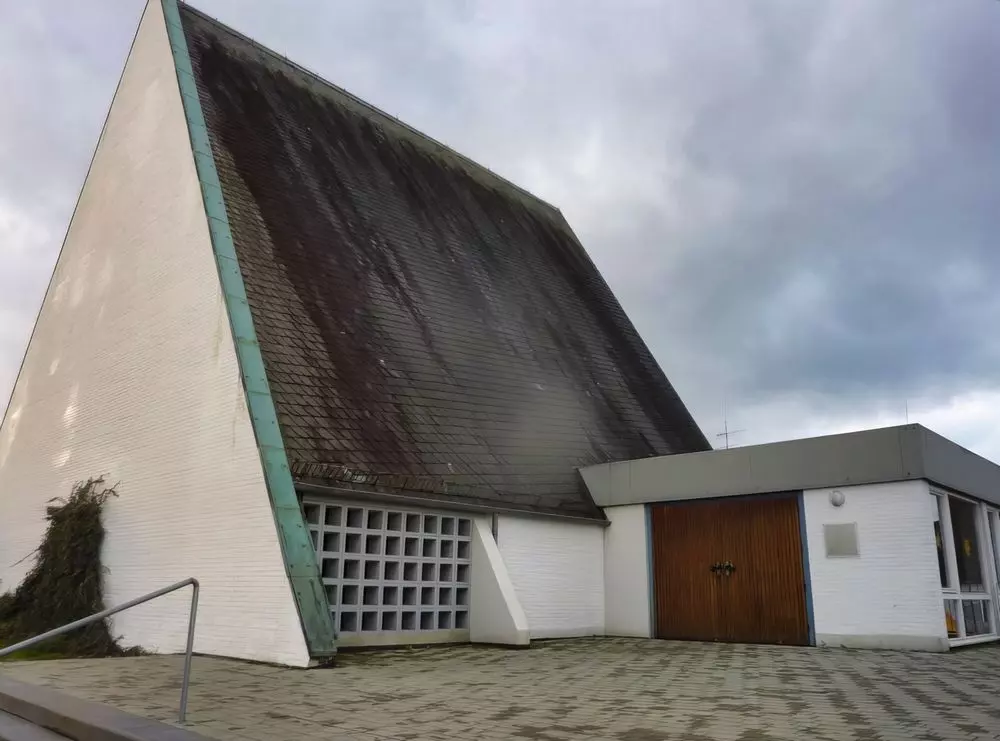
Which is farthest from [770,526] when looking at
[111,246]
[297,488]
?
[111,246]

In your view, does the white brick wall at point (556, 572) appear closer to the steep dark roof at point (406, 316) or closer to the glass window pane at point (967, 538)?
the steep dark roof at point (406, 316)

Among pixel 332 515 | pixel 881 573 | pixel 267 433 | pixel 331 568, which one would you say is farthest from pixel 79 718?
pixel 881 573

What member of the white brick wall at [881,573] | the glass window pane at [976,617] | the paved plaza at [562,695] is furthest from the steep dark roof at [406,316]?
the glass window pane at [976,617]

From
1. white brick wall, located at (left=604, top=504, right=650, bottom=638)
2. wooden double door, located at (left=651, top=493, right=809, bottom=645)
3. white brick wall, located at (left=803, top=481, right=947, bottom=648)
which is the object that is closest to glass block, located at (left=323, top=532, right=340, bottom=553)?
white brick wall, located at (left=604, top=504, right=650, bottom=638)

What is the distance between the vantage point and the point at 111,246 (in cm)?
1210

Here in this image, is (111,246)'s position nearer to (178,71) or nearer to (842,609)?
(178,71)

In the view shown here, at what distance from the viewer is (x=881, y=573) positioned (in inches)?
373

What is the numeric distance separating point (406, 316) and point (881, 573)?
7.39 meters

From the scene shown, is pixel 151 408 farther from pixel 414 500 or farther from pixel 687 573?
pixel 687 573

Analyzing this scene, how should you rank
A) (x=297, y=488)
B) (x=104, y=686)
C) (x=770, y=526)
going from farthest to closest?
(x=770, y=526) < (x=297, y=488) < (x=104, y=686)

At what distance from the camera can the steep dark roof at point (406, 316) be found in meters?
9.46

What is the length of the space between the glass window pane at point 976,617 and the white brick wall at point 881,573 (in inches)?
66.3

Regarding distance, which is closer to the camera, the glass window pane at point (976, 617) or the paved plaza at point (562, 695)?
the paved plaza at point (562, 695)

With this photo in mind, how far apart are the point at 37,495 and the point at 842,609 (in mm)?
11615
